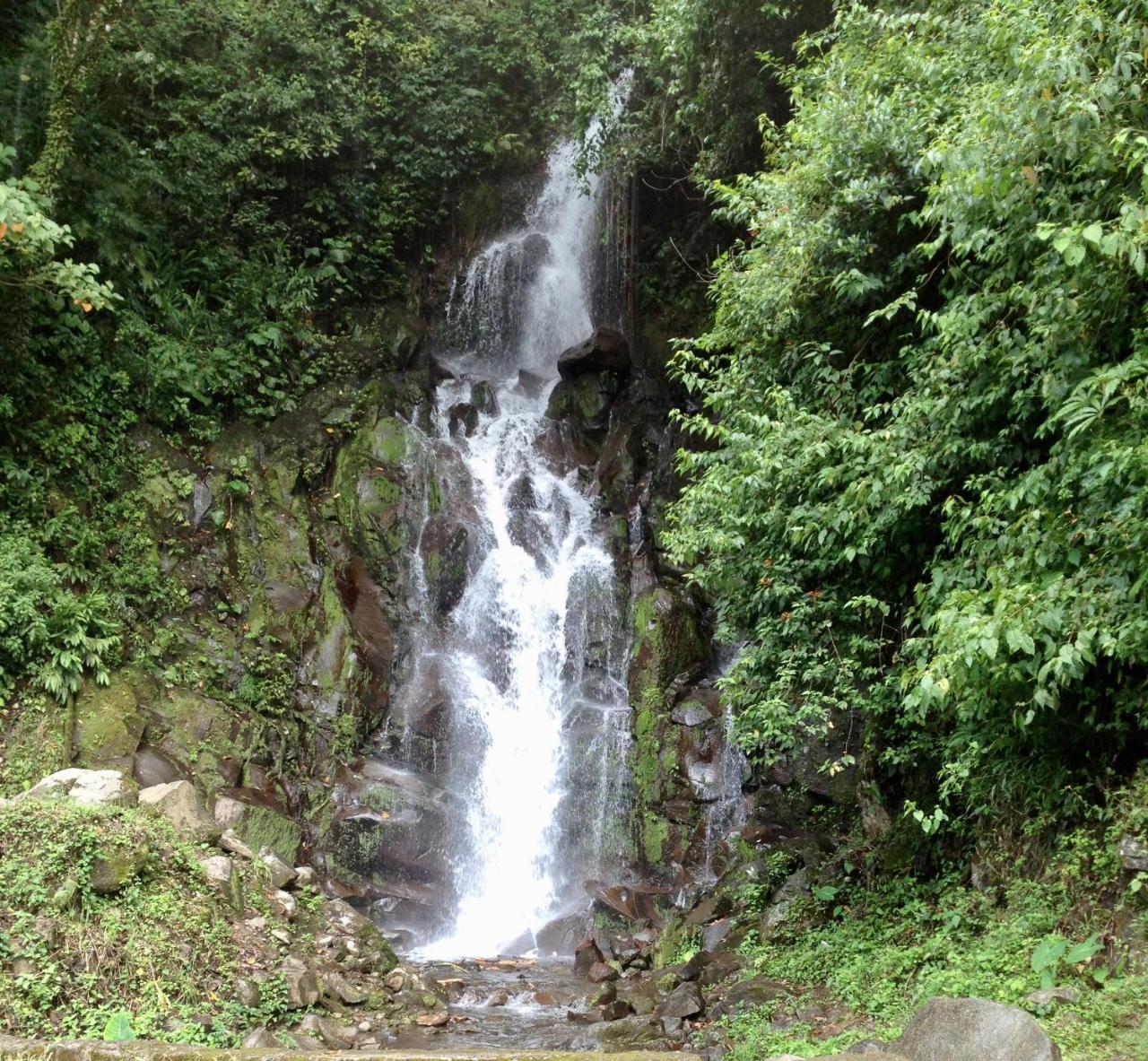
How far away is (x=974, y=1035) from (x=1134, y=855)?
1504 mm

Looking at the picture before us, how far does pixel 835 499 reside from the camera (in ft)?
21.4

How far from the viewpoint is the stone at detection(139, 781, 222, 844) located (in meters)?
7.66

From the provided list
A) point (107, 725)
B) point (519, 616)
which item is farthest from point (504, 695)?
point (107, 725)

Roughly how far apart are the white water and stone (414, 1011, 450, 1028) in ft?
7.53

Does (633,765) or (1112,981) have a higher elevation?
(633,765)

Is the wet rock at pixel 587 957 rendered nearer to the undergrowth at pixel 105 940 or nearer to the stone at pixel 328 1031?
the stone at pixel 328 1031

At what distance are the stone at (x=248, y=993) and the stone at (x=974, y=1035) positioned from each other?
4533 mm

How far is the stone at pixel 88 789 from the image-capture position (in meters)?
6.98

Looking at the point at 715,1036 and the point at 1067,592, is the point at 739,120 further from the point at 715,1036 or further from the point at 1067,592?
the point at 715,1036

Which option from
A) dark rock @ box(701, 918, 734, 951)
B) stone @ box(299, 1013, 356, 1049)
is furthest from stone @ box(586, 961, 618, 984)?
stone @ box(299, 1013, 356, 1049)

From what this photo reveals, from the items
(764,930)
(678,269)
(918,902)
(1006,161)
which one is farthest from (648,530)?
(1006,161)

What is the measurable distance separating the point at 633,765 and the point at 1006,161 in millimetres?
8536

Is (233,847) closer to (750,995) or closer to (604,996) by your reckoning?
(604,996)

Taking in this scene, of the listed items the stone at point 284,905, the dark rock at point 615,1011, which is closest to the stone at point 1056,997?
the dark rock at point 615,1011
